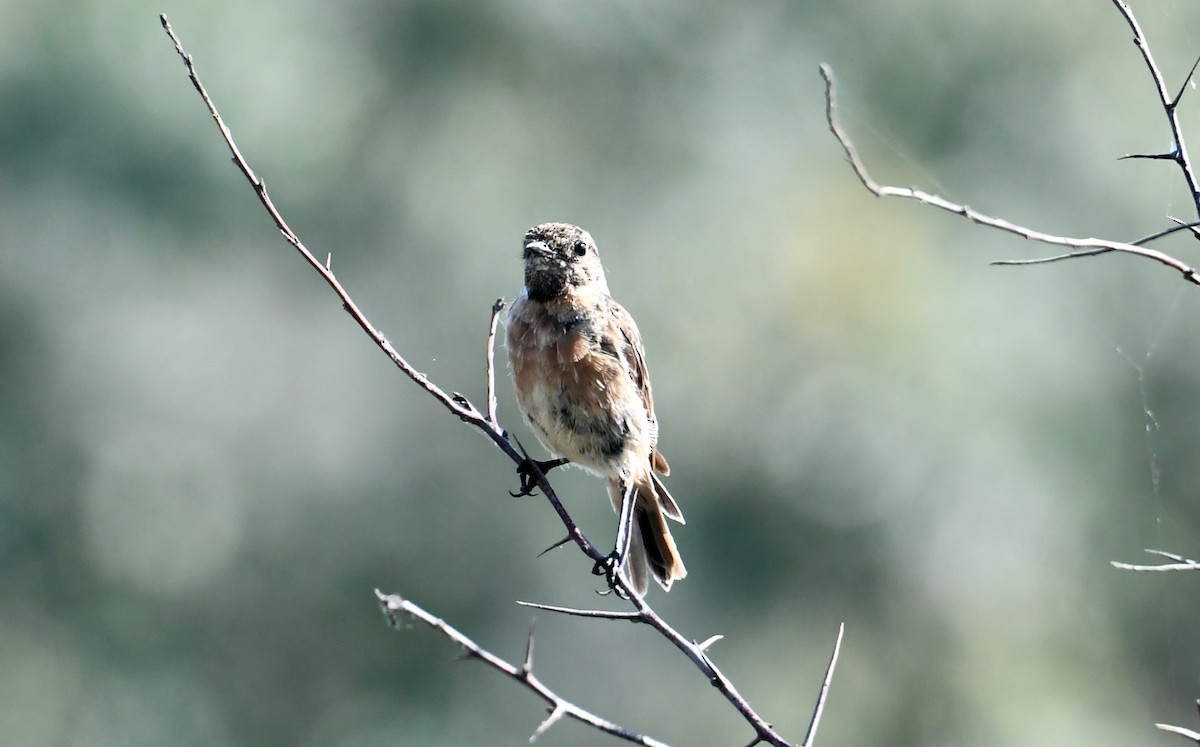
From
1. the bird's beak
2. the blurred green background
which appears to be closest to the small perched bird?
the bird's beak

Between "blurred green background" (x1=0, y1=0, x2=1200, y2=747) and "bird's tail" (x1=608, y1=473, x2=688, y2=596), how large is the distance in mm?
6606

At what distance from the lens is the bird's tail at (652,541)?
15.4 feet

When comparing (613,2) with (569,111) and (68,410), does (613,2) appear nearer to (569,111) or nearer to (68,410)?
(569,111)

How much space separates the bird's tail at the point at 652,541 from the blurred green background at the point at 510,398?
6.61m

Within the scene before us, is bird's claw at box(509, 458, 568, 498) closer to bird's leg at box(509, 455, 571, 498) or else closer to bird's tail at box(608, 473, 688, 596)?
bird's leg at box(509, 455, 571, 498)

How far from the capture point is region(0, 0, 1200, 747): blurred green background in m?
12.1

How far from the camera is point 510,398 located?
488 inches

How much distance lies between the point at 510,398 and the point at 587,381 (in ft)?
26.7

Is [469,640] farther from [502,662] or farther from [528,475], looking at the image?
[528,475]

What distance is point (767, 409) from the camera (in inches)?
533

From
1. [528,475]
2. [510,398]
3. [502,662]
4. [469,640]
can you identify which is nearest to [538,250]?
[528,475]

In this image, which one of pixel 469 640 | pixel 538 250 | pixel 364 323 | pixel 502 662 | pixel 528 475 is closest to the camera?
pixel 502 662

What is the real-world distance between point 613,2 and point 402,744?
1038 centimetres

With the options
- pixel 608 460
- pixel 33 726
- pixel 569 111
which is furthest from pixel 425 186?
pixel 608 460
